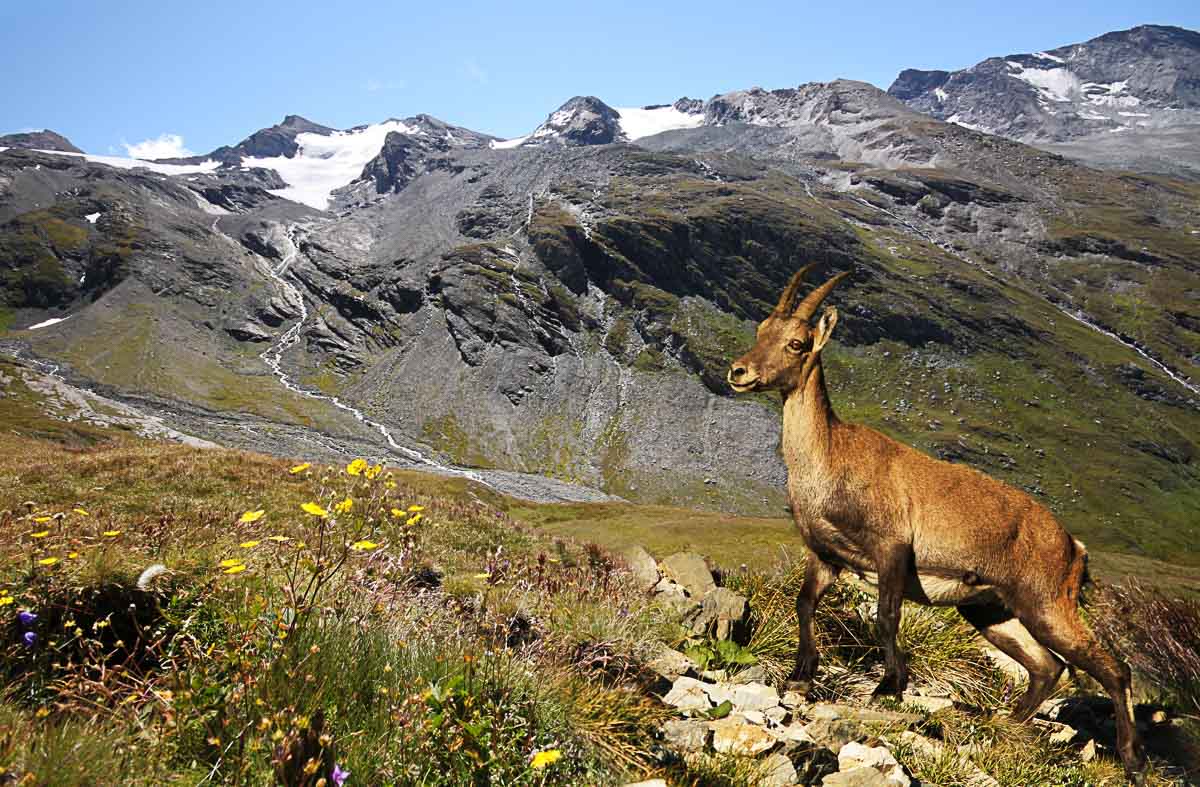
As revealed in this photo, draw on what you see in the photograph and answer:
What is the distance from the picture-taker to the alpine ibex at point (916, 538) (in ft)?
19.7

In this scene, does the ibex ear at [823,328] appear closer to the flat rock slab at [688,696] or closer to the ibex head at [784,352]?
the ibex head at [784,352]

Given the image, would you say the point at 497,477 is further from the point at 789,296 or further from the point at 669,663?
the point at 789,296

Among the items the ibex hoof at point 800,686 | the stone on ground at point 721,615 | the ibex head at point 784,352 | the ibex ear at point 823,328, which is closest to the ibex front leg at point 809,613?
the ibex hoof at point 800,686

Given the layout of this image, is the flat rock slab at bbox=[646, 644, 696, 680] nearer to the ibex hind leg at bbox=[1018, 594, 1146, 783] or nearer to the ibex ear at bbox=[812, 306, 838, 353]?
the ibex hind leg at bbox=[1018, 594, 1146, 783]

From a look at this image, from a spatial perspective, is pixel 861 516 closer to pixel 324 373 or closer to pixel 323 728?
pixel 323 728

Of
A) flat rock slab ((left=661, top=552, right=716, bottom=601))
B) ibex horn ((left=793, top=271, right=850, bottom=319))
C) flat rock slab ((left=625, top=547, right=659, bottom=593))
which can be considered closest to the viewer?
ibex horn ((left=793, top=271, right=850, bottom=319))

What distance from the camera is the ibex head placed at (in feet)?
21.7

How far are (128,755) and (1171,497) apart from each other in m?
230

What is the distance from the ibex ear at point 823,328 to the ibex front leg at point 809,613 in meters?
2.23

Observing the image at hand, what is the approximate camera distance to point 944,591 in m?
6.15

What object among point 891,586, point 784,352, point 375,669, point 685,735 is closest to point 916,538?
point 891,586

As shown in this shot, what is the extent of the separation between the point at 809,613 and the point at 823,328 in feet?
10.1

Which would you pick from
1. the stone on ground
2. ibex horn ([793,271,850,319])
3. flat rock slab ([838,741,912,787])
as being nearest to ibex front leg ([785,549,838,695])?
the stone on ground

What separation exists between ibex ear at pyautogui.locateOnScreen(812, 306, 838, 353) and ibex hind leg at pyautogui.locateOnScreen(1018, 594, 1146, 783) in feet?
10.6
